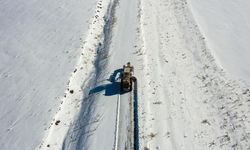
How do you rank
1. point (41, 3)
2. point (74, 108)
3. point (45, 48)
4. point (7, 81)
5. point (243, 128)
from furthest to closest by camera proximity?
point (41, 3) < point (45, 48) < point (7, 81) < point (74, 108) < point (243, 128)

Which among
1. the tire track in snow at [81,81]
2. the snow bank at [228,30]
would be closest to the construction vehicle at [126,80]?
the tire track in snow at [81,81]

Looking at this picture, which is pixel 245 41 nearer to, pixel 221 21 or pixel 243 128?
pixel 221 21

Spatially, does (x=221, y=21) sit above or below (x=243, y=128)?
above

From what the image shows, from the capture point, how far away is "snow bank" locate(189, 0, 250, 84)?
2258cm

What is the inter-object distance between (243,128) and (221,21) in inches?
532

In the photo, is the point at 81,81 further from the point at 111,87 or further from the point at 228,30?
the point at 228,30

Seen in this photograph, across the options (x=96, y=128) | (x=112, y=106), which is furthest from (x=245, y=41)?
(x=96, y=128)

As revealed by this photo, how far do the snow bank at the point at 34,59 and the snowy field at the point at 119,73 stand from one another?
66 millimetres

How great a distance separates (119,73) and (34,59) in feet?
19.5

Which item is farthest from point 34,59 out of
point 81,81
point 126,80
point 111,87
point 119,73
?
point 126,80

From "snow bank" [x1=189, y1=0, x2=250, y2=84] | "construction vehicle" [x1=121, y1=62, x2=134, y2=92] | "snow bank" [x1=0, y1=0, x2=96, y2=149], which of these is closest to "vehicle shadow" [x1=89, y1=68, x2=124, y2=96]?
"construction vehicle" [x1=121, y1=62, x2=134, y2=92]

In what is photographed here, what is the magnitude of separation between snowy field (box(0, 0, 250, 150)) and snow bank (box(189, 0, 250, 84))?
77mm

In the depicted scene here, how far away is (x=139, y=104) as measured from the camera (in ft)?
62.7

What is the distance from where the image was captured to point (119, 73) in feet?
71.7
